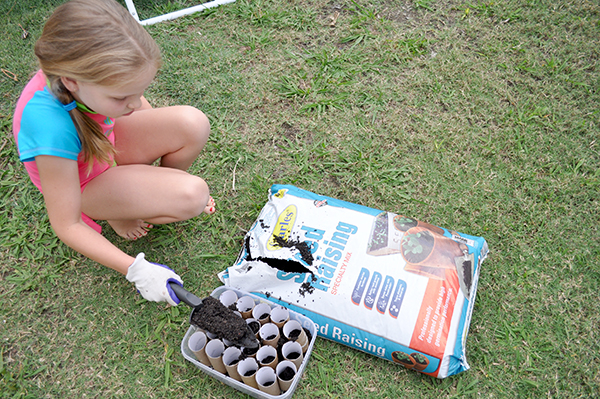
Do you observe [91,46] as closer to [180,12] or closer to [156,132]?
[156,132]

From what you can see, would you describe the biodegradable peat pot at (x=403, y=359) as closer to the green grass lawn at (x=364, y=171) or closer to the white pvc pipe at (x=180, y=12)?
the green grass lawn at (x=364, y=171)

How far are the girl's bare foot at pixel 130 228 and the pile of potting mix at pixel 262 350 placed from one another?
634 millimetres

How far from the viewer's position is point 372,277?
5.31 ft

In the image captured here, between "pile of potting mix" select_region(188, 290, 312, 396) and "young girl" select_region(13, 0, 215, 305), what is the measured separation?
23 cm

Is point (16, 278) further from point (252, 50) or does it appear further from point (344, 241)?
point (252, 50)

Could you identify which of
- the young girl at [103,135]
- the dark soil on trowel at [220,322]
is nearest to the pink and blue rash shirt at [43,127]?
the young girl at [103,135]

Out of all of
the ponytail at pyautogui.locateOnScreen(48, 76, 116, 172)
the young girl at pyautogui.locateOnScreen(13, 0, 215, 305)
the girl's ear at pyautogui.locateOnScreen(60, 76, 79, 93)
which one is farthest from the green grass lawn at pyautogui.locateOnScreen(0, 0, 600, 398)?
the girl's ear at pyautogui.locateOnScreen(60, 76, 79, 93)

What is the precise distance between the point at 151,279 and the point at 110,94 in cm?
67

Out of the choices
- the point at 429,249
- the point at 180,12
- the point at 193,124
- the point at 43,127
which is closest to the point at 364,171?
the point at 429,249

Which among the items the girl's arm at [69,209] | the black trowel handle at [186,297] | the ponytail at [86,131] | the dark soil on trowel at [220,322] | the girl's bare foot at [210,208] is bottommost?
the girl's bare foot at [210,208]

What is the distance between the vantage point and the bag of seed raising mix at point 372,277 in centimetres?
154

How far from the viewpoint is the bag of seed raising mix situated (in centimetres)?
154

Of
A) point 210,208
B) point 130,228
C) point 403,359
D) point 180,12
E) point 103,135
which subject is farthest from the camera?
point 180,12

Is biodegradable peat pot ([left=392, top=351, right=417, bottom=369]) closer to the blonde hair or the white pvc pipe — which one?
the blonde hair
